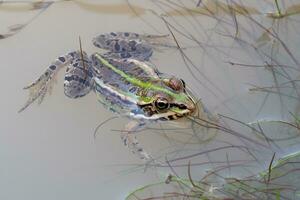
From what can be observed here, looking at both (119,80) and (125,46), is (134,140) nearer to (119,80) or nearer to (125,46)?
(119,80)

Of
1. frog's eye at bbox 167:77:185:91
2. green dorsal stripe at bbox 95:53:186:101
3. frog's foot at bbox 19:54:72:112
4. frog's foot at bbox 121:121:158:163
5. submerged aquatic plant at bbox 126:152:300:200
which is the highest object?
frog's eye at bbox 167:77:185:91

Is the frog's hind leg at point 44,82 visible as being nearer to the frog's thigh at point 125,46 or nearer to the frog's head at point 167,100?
the frog's thigh at point 125,46

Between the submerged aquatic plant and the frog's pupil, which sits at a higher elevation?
the frog's pupil

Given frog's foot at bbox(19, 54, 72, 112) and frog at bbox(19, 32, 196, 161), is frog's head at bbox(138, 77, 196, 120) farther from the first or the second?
frog's foot at bbox(19, 54, 72, 112)

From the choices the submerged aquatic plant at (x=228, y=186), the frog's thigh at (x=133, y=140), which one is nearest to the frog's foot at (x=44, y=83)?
the frog's thigh at (x=133, y=140)

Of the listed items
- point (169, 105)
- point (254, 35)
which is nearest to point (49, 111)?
point (169, 105)

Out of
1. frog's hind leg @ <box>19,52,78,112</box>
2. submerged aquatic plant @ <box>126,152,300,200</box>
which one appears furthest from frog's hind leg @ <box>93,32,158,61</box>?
submerged aquatic plant @ <box>126,152,300,200</box>

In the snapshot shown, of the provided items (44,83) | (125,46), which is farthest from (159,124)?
(44,83)
